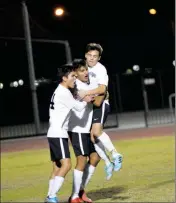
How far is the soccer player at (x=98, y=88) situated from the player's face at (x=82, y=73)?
4cm

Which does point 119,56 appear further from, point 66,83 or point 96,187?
point 66,83

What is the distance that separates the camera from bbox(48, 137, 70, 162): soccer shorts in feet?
19.1

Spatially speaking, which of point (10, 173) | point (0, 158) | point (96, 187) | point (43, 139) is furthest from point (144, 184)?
point (43, 139)

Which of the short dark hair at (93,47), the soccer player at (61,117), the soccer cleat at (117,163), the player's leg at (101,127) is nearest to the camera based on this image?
the short dark hair at (93,47)

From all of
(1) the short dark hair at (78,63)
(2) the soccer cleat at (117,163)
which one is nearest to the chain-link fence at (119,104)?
(2) the soccer cleat at (117,163)

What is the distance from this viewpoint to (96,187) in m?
10.9

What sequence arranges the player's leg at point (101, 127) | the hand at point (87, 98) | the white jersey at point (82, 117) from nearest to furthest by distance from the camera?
the hand at point (87, 98) → the white jersey at point (82, 117) → the player's leg at point (101, 127)

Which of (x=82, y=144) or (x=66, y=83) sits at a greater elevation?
(x=66, y=83)

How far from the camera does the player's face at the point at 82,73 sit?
3.04 metres

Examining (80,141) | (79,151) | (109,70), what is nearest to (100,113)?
(80,141)

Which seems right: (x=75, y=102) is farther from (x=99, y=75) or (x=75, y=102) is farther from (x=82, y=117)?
(x=99, y=75)

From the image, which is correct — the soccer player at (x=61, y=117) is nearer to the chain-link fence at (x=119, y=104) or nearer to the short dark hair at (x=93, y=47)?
the short dark hair at (x=93, y=47)

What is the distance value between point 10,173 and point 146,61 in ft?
144

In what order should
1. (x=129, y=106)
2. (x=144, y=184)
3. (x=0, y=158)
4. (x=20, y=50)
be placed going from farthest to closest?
1. (x=129, y=106)
2. (x=20, y=50)
3. (x=0, y=158)
4. (x=144, y=184)
